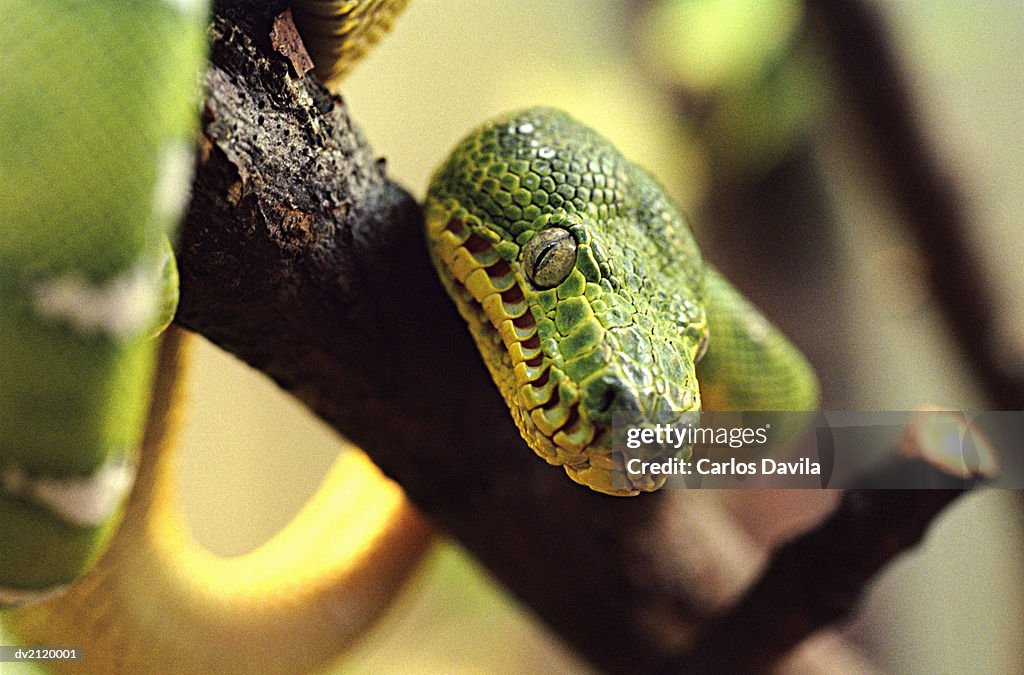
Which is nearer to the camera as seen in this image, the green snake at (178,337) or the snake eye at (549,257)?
the green snake at (178,337)

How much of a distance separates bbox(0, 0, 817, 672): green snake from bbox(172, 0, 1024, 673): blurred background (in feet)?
0.74

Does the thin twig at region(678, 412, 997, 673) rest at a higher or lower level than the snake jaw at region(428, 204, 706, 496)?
lower

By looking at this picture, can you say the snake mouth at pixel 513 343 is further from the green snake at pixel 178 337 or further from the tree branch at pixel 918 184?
the tree branch at pixel 918 184

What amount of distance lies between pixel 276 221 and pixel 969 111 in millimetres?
1875

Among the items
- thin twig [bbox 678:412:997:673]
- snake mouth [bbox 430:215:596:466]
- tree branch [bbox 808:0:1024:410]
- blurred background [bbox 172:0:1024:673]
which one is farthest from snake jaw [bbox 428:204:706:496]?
tree branch [bbox 808:0:1024:410]

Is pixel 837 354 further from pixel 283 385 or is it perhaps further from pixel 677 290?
pixel 283 385

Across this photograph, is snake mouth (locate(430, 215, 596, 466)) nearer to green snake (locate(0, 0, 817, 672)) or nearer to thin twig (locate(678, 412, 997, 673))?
green snake (locate(0, 0, 817, 672))

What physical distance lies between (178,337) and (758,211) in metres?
1.95

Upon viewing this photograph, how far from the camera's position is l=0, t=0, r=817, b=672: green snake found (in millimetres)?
363

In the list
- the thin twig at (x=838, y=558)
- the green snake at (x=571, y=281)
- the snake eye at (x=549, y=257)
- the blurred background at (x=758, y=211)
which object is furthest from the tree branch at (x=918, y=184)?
the snake eye at (x=549, y=257)

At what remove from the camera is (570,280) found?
0.66m

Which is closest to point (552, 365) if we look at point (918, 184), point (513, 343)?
point (513, 343)

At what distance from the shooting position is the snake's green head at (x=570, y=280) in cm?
Result: 57

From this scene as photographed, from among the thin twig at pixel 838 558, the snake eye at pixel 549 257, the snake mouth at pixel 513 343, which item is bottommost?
the thin twig at pixel 838 558
